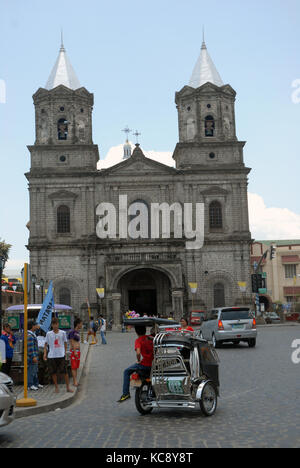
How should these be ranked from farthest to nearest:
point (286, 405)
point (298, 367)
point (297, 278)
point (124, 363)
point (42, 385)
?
point (297, 278) < point (124, 363) < point (298, 367) < point (42, 385) < point (286, 405)

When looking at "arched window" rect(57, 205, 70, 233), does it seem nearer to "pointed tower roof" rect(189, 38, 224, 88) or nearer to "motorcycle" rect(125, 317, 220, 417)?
"pointed tower roof" rect(189, 38, 224, 88)

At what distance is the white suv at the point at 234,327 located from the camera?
2258 centimetres

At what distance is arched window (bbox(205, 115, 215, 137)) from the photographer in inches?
1891

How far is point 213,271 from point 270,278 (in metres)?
24.5

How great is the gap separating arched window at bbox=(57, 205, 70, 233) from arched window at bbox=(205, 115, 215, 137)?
13.0 meters

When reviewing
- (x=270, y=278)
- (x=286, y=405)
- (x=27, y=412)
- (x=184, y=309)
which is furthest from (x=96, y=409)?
(x=270, y=278)

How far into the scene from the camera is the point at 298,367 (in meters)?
15.7

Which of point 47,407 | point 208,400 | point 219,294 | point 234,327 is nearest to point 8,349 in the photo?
point 47,407

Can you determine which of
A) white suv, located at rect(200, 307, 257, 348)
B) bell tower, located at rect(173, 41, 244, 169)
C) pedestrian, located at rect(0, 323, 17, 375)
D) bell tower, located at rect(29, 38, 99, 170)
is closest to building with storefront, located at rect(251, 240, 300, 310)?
bell tower, located at rect(173, 41, 244, 169)

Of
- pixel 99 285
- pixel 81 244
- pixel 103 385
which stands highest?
pixel 81 244

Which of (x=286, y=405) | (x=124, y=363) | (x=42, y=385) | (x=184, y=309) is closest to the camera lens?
(x=286, y=405)

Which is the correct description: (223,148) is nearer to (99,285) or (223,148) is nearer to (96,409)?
(99,285)

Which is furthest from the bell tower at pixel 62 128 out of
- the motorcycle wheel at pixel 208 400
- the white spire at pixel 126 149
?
the white spire at pixel 126 149

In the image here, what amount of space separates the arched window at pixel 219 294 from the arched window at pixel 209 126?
12.5 meters
